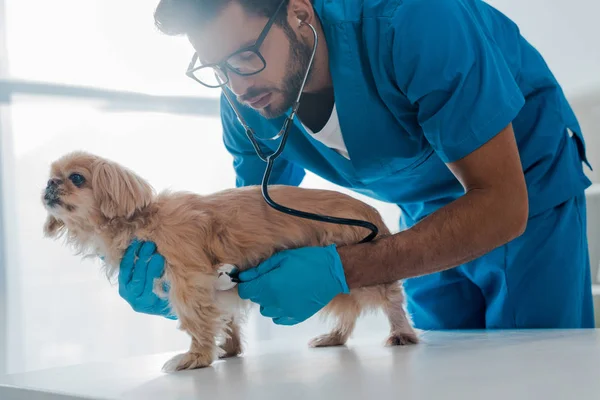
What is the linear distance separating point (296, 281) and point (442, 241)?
0.31 metres

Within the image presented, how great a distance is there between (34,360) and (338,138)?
2.06 meters

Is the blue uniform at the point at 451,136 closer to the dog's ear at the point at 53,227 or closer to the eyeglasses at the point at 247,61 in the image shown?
the eyeglasses at the point at 247,61

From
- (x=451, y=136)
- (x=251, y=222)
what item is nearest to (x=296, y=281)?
(x=251, y=222)

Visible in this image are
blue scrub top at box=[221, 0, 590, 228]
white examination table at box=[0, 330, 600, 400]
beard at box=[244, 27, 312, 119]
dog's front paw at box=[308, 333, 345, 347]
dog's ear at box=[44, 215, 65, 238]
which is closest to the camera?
white examination table at box=[0, 330, 600, 400]

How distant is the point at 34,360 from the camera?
2768 millimetres

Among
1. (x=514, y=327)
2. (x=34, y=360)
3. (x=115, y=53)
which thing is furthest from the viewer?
(x=115, y=53)

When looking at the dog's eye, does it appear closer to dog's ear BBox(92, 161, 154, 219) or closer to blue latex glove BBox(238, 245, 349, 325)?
dog's ear BBox(92, 161, 154, 219)

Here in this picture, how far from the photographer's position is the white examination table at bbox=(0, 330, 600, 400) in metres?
0.79

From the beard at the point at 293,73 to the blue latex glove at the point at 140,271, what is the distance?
0.40 meters

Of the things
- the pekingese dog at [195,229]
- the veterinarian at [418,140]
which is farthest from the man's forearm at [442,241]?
the pekingese dog at [195,229]

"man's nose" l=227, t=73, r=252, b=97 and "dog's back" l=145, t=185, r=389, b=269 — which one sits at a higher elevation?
"man's nose" l=227, t=73, r=252, b=97

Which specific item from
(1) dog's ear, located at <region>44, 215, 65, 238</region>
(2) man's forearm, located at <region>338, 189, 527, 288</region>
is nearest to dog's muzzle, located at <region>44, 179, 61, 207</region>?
(1) dog's ear, located at <region>44, 215, 65, 238</region>

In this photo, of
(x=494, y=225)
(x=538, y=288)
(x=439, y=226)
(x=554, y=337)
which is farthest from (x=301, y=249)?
(x=538, y=288)

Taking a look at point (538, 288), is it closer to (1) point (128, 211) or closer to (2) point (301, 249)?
(2) point (301, 249)
